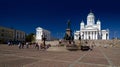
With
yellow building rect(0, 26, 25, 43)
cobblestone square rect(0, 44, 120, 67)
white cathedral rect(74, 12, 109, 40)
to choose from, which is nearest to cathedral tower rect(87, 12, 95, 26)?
white cathedral rect(74, 12, 109, 40)

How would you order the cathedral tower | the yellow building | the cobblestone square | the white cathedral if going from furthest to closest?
the cathedral tower, the white cathedral, the yellow building, the cobblestone square

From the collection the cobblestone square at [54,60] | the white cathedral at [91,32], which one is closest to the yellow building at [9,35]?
the white cathedral at [91,32]

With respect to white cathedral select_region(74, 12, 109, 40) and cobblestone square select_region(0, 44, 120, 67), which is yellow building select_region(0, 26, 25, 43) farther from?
cobblestone square select_region(0, 44, 120, 67)

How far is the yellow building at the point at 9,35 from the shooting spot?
99925mm

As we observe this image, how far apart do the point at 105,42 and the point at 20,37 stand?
6140 cm

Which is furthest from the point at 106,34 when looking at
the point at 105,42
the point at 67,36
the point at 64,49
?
the point at 64,49

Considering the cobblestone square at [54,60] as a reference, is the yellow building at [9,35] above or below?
above

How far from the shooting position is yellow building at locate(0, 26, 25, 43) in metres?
99.9

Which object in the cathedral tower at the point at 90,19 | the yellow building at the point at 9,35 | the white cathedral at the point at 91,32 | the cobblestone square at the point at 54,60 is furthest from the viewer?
the cathedral tower at the point at 90,19

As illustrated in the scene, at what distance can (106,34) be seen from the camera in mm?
147500

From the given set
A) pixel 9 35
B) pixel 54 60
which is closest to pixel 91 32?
pixel 9 35

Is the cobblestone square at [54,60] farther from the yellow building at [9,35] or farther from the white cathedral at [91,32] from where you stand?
the white cathedral at [91,32]

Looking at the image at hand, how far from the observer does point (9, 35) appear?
360 feet

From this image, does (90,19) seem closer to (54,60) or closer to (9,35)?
(9,35)
